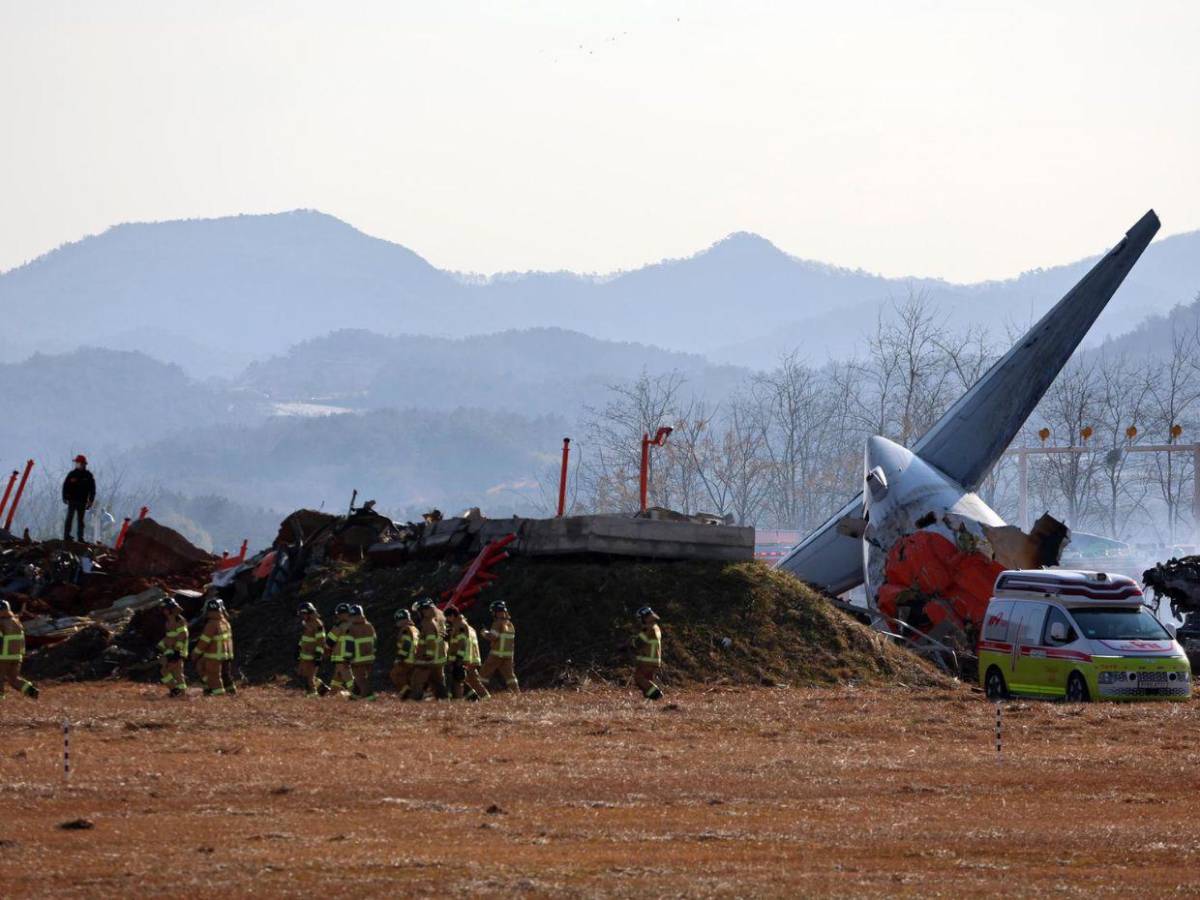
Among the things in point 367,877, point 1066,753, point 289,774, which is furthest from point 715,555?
point 367,877

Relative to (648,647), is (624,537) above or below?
above

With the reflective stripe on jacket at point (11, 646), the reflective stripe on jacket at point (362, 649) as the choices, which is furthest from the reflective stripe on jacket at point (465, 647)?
the reflective stripe on jacket at point (11, 646)

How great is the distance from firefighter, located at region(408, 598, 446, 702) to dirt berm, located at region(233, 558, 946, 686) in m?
3.18

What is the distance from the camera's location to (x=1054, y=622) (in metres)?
31.8

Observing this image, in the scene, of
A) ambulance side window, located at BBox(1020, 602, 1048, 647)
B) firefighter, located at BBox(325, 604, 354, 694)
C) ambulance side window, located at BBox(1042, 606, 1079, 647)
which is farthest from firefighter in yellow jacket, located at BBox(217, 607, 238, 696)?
ambulance side window, located at BBox(1042, 606, 1079, 647)

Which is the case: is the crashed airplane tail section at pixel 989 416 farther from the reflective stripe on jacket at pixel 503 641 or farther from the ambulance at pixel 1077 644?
the reflective stripe on jacket at pixel 503 641

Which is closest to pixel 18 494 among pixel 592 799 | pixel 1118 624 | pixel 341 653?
pixel 341 653

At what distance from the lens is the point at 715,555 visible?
3800 cm

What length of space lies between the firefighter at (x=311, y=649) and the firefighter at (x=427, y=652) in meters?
1.89

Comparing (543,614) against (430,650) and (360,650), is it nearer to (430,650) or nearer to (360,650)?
(430,650)

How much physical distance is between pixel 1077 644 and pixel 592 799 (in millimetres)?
Result: 14401

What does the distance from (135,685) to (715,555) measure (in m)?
11.7

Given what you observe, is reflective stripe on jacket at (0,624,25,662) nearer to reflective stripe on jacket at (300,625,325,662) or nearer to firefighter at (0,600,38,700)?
firefighter at (0,600,38,700)

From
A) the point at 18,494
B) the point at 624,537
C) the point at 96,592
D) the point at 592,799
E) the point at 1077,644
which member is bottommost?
the point at 592,799
